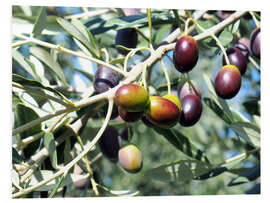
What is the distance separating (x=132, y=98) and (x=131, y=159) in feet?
1.13

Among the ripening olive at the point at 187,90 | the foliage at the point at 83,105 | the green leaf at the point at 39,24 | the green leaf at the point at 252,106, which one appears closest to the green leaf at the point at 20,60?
the foliage at the point at 83,105

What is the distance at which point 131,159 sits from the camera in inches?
39.8

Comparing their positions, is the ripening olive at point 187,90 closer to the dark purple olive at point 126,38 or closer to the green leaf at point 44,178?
the dark purple olive at point 126,38

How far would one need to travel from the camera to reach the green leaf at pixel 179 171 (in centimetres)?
106

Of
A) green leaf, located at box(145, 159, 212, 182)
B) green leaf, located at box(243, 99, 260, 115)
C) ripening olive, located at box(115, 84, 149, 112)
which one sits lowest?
green leaf, located at box(145, 159, 212, 182)

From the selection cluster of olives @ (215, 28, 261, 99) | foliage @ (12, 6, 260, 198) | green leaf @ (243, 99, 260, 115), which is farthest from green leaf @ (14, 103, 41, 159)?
green leaf @ (243, 99, 260, 115)

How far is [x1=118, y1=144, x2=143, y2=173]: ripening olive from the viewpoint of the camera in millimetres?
1008

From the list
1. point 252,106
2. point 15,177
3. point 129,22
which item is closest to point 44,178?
point 15,177

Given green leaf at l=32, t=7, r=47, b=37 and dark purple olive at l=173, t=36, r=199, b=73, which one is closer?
dark purple olive at l=173, t=36, r=199, b=73

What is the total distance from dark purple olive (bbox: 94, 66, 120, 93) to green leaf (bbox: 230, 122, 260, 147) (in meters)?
0.36

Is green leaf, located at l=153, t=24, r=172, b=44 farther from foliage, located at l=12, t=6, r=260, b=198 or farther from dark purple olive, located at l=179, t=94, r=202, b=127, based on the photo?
dark purple olive, located at l=179, t=94, r=202, b=127

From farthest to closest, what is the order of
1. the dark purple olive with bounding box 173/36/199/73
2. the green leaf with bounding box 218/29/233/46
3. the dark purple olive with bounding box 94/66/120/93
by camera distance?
the green leaf with bounding box 218/29/233/46, the dark purple olive with bounding box 94/66/120/93, the dark purple olive with bounding box 173/36/199/73

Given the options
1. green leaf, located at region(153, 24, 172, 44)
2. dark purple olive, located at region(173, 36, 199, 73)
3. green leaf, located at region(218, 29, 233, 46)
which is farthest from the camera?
green leaf, located at region(153, 24, 172, 44)
